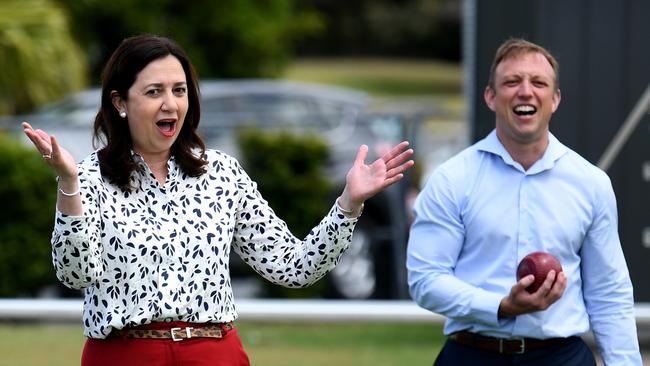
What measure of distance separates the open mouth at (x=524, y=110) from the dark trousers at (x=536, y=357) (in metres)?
0.80

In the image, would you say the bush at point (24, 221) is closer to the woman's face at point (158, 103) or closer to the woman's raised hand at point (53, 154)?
the woman's face at point (158, 103)

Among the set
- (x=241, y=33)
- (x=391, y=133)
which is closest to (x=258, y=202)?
(x=391, y=133)

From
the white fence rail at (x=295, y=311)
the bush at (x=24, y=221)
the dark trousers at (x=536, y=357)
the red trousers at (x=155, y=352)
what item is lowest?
the bush at (x=24, y=221)

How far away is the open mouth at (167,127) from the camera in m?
4.81

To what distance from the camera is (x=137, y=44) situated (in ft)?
15.9

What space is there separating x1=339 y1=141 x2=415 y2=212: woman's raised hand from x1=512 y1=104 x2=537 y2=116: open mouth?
0.56 meters

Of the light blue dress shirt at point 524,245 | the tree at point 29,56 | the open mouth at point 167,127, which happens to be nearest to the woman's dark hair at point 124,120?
the open mouth at point 167,127

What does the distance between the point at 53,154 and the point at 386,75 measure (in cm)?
5904

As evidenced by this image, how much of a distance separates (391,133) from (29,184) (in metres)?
3.64

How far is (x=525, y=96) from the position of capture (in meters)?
5.25

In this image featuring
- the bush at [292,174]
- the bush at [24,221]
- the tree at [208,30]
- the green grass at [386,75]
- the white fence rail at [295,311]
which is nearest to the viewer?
the white fence rail at [295,311]

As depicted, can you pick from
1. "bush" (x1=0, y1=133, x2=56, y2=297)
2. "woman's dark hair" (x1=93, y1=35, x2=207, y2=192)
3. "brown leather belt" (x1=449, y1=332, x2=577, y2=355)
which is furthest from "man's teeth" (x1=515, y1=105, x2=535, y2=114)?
"bush" (x1=0, y1=133, x2=56, y2=297)

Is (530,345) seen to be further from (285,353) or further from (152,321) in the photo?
(285,353)

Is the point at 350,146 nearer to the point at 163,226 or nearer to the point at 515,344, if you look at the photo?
the point at 515,344
